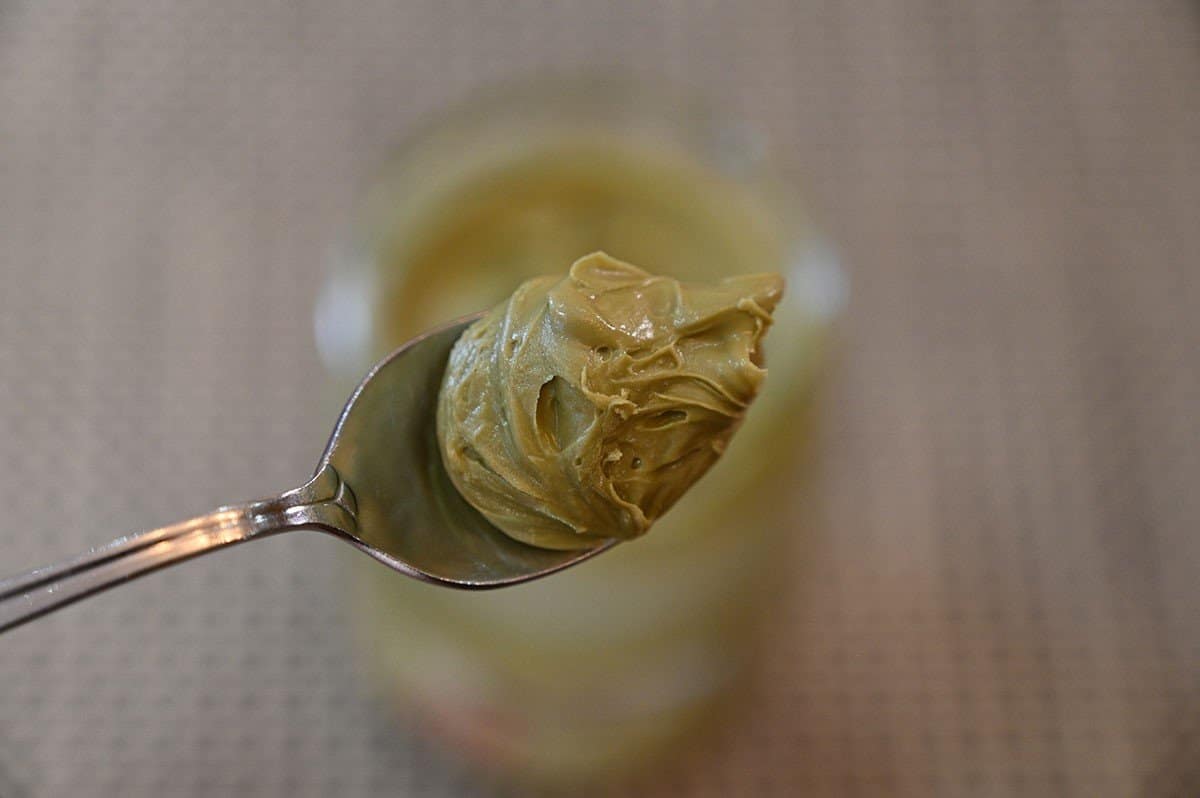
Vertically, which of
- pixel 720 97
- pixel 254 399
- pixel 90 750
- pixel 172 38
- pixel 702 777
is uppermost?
pixel 172 38

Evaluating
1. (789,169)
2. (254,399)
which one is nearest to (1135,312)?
(789,169)

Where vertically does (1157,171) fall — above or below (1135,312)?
above

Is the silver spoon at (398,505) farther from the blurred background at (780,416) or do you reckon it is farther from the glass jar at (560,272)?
the blurred background at (780,416)

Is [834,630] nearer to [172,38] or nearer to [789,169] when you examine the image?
[789,169]

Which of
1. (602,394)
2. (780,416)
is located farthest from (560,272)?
(602,394)

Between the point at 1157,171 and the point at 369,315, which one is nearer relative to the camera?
the point at 369,315

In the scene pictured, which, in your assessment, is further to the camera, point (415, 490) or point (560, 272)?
point (560, 272)

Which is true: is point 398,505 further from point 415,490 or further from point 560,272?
point 560,272
